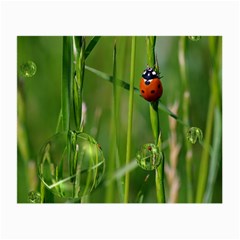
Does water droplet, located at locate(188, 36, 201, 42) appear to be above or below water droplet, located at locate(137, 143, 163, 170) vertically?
above

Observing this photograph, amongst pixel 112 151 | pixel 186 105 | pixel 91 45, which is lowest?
pixel 112 151

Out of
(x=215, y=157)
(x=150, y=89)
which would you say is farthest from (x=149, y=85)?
(x=215, y=157)

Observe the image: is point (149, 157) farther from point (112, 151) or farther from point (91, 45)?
point (91, 45)

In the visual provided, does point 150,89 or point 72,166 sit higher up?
point 150,89

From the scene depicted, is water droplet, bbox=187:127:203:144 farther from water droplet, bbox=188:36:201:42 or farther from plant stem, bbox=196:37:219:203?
water droplet, bbox=188:36:201:42

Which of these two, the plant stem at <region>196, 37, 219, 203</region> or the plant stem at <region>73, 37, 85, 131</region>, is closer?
the plant stem at <region>73, 37, 85, 131</region>

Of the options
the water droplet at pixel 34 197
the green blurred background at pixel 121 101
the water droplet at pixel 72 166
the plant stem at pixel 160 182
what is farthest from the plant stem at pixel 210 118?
the water droplet at pixel 34 197

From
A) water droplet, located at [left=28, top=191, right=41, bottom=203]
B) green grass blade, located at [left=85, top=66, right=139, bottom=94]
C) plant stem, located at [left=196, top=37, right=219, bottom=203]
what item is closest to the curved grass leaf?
green grass blade, located at [left=85, top=66, right=139, bottom=94]
